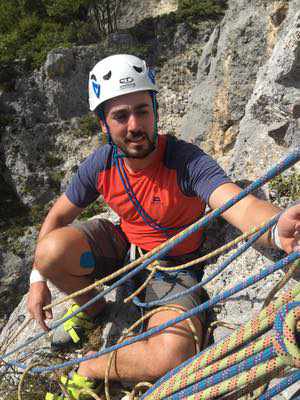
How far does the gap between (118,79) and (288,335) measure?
212cm

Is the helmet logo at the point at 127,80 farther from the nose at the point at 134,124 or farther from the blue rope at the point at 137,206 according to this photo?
the blue rope at the point at 137,206

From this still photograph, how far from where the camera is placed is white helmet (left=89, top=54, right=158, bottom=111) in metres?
2.70

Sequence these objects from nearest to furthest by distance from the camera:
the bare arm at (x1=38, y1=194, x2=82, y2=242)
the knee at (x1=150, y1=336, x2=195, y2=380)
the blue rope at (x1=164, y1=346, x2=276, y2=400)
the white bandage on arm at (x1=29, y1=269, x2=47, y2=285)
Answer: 1. the blue rope at (x1=164, y1=346, x2=276, y2=400)
2. the knee at (x1=150, y1=336, x2=195, y2=380)
3. the white bandage on arm at (x1=29, y1=269, x2=47, y2=285)
4. the bare arm at (x1=38, y1=194, x2=82, y2=242)

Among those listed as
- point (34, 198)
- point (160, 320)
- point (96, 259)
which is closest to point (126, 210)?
point (96, 259)

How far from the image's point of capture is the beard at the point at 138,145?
2.61 metres

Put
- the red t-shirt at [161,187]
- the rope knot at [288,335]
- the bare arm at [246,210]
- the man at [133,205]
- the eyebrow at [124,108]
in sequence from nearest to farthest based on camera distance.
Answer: the rope knot at [288,335] → the bare arm at [246,210] → the man at [133,205] → the red t-shirt at [161,187] → the eyebrow at [124,108]

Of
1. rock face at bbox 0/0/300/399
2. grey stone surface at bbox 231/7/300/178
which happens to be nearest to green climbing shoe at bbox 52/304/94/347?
rock face at bbox 0/0/300/399

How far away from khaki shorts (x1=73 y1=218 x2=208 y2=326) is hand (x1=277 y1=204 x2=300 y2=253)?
3.48 feet

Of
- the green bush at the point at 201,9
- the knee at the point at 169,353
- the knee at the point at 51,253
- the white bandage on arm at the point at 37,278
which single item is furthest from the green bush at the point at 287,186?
the green bush at the point at 201,9

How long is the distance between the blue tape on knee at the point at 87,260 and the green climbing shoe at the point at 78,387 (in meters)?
0.80

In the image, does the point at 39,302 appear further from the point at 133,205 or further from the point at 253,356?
the point at 253,356

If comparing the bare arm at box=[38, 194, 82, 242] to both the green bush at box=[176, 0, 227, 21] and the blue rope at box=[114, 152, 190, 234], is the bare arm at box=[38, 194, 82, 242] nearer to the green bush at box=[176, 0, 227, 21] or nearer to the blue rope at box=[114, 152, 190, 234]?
the blue rope at box=[114, 152, 190, 234]

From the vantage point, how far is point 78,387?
2602 mm

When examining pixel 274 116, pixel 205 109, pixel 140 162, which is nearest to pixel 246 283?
pixel 140 162
